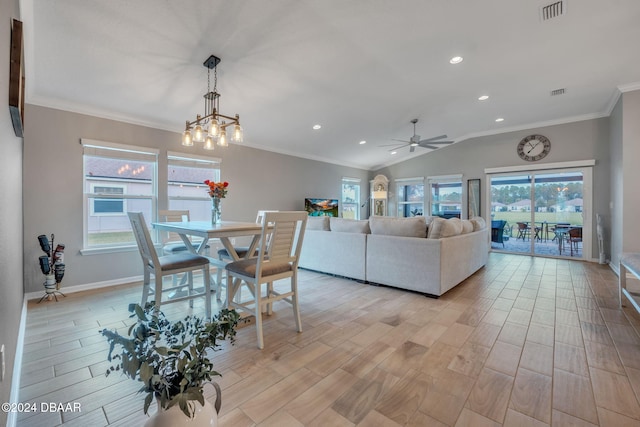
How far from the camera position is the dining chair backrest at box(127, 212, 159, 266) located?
2.36 m

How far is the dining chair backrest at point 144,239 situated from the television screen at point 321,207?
4387mm

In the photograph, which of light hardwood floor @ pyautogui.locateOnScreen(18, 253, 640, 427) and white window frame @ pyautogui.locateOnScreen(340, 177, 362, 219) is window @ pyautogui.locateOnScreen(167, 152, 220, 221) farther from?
white window frame @ pyautogui.locateOnScreen(340, 177, 362, 219)

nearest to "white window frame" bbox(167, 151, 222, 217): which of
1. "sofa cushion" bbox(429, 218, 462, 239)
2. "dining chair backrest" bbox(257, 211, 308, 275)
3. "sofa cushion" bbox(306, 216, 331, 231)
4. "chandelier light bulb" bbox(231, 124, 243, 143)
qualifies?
"sofa cushion" bbox(306, 216, 331, 231)

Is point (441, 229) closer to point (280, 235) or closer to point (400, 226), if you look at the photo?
point (400, 226)

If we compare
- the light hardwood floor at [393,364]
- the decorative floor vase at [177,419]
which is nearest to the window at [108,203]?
the light hardwood floor at [393,364]

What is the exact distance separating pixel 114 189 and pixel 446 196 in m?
7.60

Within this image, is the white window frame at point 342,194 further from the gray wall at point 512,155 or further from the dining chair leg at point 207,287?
the dining chair leg at point 207,287

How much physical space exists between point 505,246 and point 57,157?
344 inches

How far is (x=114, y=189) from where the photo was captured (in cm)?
387

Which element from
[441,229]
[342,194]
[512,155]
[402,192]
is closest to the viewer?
[441,229]

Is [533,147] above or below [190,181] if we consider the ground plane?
above

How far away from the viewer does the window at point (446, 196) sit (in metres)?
7.47

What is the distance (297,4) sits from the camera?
2426 mm

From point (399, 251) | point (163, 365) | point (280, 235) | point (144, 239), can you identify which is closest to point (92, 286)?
point (144, 239)
